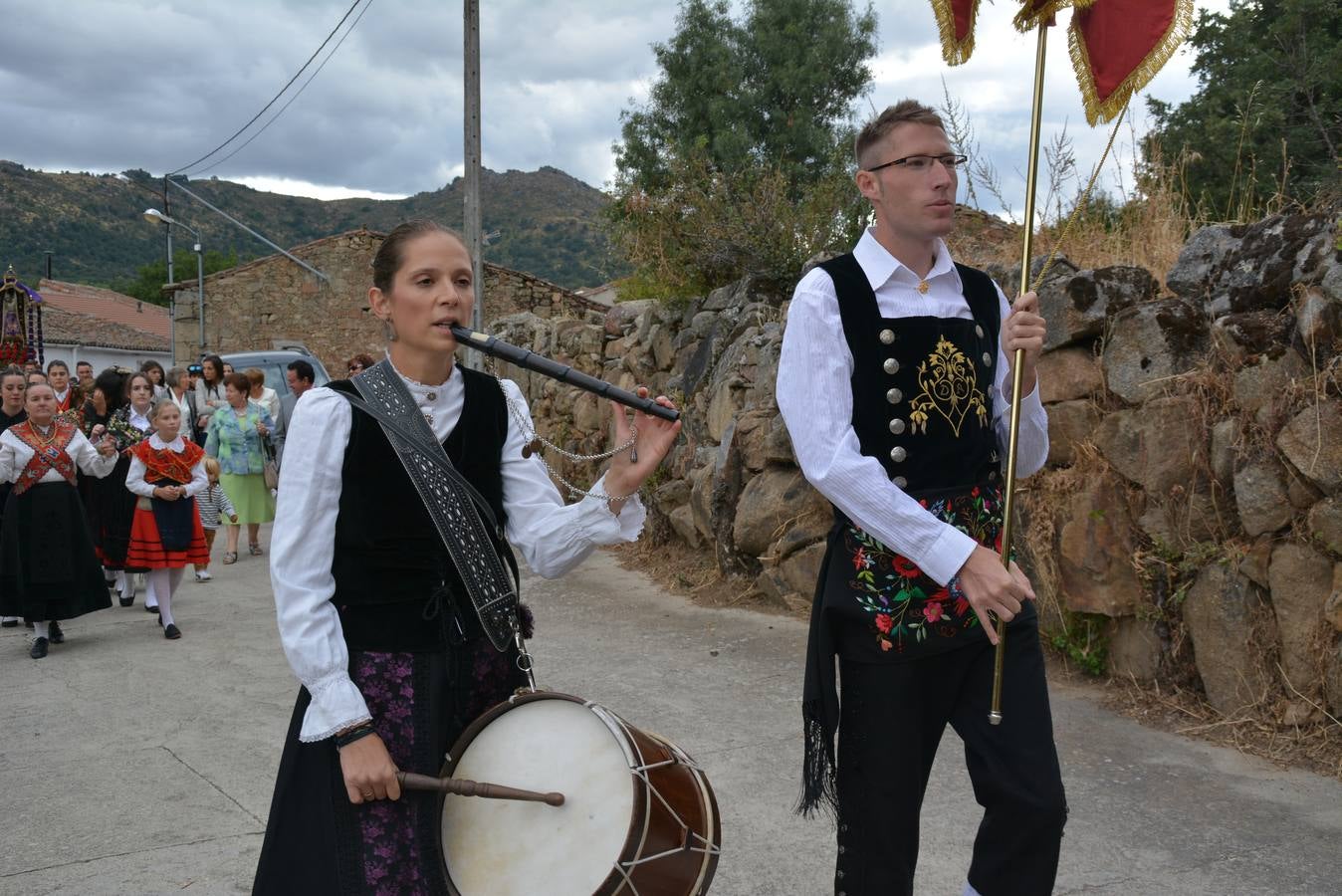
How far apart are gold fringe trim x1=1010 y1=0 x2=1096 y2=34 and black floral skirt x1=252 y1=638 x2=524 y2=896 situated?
1956 millimetres

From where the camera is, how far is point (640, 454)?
254 centimetres

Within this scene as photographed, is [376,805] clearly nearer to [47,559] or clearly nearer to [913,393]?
[913,393]

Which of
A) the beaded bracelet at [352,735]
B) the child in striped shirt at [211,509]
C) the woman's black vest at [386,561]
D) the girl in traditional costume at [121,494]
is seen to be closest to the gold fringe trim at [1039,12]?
the woman's black vest at [386,561]

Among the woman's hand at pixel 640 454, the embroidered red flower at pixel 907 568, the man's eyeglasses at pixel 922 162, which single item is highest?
the man's eyeglasses at pixel 922 162

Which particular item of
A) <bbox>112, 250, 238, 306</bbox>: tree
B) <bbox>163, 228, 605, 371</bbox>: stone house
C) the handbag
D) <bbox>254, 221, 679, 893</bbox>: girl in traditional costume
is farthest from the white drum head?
<bbox>112, 250, 238, 306</bbox>: tree

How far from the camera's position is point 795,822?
423 centimetres

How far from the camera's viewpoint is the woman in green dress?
454 inches

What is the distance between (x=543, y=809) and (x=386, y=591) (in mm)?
551

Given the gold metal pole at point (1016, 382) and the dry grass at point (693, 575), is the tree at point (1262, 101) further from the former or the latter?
the gold metal pole at point (1016, 382)

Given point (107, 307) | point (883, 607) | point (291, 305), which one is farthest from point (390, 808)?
point (107, 307)

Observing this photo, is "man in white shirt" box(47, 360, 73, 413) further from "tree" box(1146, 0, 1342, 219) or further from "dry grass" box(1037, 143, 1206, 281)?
"tree" box(1146, 0, 1342, 219)

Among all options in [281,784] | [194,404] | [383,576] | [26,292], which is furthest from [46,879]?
[26,292]

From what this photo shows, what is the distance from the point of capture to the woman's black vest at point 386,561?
238cm

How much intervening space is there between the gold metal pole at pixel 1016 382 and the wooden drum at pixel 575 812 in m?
0.69
